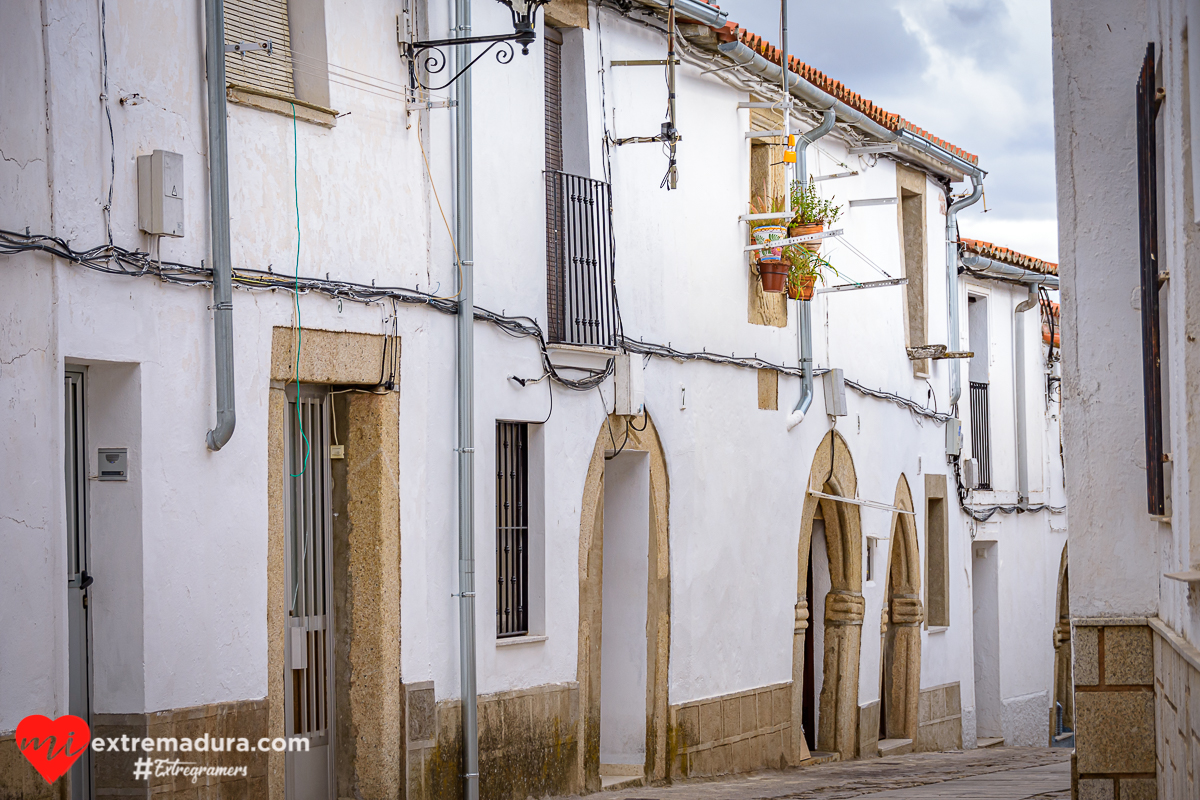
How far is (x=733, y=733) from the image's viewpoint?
1228cm

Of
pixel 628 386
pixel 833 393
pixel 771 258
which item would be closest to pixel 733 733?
pixel 628 386

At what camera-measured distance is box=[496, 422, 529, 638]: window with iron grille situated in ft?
31.6

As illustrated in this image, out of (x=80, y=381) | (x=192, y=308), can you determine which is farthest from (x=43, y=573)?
(x=192, y=308)

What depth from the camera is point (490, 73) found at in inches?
375

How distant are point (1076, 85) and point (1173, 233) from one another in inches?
86.5

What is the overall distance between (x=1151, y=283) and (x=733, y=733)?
6846mm

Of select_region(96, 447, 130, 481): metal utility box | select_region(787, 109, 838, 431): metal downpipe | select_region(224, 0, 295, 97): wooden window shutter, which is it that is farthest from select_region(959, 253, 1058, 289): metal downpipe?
select_region(96, 447, 130, 481): metal utility box

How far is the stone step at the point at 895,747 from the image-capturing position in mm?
15794

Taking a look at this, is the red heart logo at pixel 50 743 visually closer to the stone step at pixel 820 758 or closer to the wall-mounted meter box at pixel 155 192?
the wall-mounted meter box at pixel 155 192

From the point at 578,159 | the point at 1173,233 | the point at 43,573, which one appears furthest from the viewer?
the point at 578,159

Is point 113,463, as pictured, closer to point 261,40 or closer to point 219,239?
point 219,239

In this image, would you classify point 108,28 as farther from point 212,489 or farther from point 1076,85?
point 1076,85

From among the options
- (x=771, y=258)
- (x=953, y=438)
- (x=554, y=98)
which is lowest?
(x=953, y=438)

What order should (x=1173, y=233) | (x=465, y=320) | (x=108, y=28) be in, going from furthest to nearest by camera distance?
(x=465, y=320), (x=108, y=28), (x=1173, y=233)
